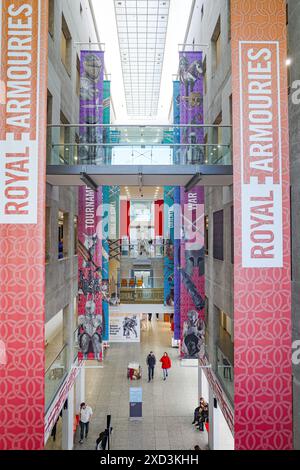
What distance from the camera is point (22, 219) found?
582 centimetres

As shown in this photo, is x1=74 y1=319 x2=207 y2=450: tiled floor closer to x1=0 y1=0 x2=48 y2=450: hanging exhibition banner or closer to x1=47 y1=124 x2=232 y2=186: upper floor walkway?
x1=0 y1=0 x2=48 y2=450: hanging exhibition banner

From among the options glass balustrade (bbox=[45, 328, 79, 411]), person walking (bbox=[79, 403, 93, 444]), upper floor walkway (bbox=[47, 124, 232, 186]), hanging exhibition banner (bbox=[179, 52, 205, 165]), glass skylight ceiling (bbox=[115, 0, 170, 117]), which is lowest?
person walking (bbox=[79, 403, 93, 444])

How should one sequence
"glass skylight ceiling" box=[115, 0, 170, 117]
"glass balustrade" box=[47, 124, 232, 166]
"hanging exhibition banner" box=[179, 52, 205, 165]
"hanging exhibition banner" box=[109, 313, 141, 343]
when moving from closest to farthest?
"glass balustrade" box=[47, 124, 232, 166], "hanging exhibition banner" box=[179, 52, 205, 165], "glass skylight ceiling" box=[115, 0, 170, 117], "hanging exhibition banner" box=[109, 313, 141, 343]

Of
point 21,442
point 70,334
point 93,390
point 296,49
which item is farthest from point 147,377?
point 296,49

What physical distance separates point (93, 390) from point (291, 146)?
11.9 metres

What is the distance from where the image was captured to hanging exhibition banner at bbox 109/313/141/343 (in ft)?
61.6

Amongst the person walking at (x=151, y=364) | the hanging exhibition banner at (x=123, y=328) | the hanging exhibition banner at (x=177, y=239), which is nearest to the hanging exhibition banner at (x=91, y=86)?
the hanging exhibition banner at (x=177, y=239)

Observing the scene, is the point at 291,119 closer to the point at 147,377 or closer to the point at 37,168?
the point at 37,168

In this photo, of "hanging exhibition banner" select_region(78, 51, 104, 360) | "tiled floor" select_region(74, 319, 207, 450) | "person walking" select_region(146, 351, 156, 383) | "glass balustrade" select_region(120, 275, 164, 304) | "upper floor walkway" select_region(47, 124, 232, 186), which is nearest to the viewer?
"upper floor walkway" select_region(47, 124, 232, 186)

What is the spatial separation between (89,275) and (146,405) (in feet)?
17.9

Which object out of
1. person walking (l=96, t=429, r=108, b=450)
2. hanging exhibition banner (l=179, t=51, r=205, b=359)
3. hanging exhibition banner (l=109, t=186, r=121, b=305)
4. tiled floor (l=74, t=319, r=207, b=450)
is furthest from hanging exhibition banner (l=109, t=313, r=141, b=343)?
person walking (l=96, t=429, r=108, b=450)

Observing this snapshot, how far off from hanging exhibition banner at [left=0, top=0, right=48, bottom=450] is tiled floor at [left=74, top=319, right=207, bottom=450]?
5986 mm

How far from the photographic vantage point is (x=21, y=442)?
18.2 feet

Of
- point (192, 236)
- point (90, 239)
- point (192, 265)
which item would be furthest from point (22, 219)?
point (192, 265)
